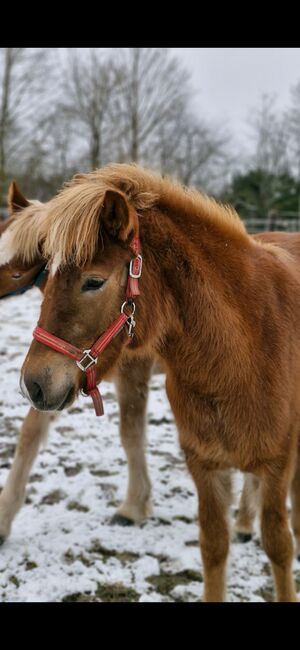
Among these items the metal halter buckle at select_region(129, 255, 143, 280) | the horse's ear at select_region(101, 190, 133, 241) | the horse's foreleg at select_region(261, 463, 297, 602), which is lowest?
the horse's foreleg at select_region(261, 463, 297, 602)

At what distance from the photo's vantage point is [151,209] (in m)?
2.19

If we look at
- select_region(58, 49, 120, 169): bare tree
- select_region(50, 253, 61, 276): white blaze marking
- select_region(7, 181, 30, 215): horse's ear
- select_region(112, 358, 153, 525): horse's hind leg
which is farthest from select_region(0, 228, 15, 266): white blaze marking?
select_region(58, 49, 120, 169): bare tree

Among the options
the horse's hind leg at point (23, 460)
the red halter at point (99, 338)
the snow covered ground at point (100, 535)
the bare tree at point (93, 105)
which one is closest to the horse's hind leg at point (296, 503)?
the snow covered ground at point (100, 535)

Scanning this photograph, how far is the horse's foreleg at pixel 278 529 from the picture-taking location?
94.1 inches

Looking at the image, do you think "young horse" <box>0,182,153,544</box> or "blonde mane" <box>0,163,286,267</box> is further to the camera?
"young horse" <box>0,182,153,544</box>

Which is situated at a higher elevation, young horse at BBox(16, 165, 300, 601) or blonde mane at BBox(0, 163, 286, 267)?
blonde mane at BBox(0, 163, 286, 267)

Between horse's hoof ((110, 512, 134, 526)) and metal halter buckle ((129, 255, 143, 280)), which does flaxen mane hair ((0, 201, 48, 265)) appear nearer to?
metal halter buckle ((129, 255, 143, 280))

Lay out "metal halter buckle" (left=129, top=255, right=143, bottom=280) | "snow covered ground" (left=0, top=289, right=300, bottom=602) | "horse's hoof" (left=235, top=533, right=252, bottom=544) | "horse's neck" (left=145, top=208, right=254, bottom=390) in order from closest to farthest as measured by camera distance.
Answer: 1. "metal halter buckle" (left=129, top=255, right=143, bottom=280)
2. "horse's neck" (left=145, top=208, right=254, bottom=390)
3. "snow covered ground" (left=0, top=289, right=300, bottom=602)
4. "horse's hoof" (left=235, top=533, right=252, bottom=544)

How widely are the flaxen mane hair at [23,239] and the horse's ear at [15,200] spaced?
25cm

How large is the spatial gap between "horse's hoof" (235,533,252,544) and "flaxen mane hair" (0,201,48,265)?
2.38 m

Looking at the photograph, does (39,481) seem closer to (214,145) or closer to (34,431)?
(34,431)

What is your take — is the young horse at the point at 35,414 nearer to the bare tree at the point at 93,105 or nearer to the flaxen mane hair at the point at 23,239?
the flaxen mane hair at the point at 23,239

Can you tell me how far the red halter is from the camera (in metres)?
1.90

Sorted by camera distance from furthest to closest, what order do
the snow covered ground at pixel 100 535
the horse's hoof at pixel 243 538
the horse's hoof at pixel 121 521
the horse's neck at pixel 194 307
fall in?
the horse's hoof at pixel 121 521, the horse's hoof at pixel 243 538, the snow covered ground at pixel 100 535, the horse's neck at pixel 194 307
